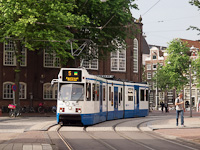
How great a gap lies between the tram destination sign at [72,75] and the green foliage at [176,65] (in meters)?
44.7

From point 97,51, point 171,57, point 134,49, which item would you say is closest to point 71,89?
point 97,51

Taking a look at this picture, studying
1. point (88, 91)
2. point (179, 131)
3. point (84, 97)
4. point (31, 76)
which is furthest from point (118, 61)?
point (179, 131)

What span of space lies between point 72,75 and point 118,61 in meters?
32.6

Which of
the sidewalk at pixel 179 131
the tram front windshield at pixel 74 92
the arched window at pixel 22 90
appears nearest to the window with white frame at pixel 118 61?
the arched window at pixel 22 90

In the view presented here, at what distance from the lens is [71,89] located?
826 inches

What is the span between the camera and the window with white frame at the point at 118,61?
52719 millimetres

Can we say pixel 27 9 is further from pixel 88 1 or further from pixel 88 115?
pixel 88 115

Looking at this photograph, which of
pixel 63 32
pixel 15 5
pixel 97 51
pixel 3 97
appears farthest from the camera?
pixel 3 97

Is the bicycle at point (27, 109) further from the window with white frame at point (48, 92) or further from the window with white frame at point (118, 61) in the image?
the window with white frame at point (118, 61)

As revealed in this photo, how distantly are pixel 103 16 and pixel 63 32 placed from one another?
5.70 m

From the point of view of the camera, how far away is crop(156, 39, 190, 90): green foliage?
212ft

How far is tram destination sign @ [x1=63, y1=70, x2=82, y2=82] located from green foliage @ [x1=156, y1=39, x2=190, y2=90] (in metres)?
44.7

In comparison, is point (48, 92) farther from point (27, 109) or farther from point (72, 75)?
point (72, 75)

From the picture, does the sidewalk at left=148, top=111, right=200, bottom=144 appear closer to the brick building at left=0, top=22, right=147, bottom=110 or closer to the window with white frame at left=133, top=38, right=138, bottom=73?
the brick building at left=0, top=22, right=147, bottom=110
